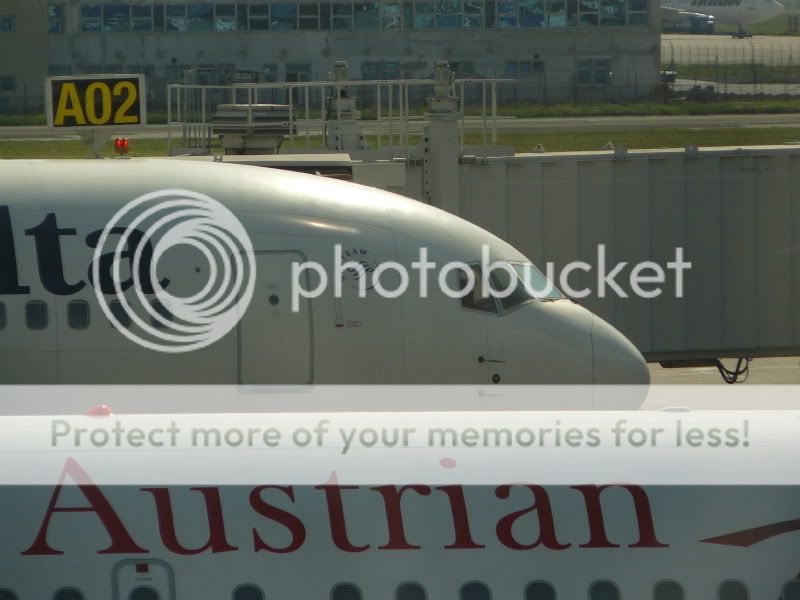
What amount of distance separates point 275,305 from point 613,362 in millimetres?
4496

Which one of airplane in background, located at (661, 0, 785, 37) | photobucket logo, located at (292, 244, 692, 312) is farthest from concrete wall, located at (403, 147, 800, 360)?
airplane in background, located at (661, 0, 785, 37)

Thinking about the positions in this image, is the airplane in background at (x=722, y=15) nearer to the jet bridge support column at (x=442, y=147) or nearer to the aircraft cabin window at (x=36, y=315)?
the jet bridge support column at (x=442, y=147)

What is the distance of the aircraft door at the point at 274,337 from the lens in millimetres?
15836

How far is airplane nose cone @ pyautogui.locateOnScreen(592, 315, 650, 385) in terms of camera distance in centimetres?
1650

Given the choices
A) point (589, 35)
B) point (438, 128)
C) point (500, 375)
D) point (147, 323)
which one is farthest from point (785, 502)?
point (589, 35)

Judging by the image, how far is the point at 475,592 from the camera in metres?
9.38

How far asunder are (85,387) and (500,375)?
5.27 meters

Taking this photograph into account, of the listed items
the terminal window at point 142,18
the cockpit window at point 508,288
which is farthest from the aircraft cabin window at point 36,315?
the terminal window at point 142,18

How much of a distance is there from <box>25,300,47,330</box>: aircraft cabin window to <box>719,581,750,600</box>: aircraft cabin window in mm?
9435

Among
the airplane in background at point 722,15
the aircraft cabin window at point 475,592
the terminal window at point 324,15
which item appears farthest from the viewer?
the airplane in background at point 722,15

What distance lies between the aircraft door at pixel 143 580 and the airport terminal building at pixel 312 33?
7502 cm

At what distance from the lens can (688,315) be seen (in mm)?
24250

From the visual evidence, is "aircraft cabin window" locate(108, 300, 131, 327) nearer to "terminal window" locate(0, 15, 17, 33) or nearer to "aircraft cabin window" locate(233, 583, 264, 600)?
"aircraft cabin window" locate(233, 583, 264, 600)

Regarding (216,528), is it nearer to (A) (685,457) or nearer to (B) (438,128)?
(A) (685,457)
